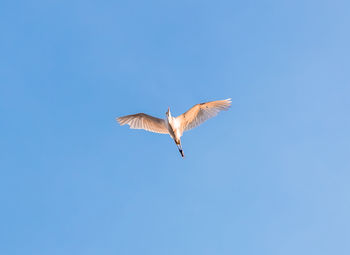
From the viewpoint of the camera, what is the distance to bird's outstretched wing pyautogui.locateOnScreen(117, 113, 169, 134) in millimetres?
37531

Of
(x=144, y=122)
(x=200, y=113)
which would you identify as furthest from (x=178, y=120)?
(x=144, y=122)

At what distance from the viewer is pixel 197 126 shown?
37.6 meters

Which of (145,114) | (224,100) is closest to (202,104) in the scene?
(224,100)

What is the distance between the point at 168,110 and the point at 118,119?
Result: 12.3ft

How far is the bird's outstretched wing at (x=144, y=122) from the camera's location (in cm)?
3753

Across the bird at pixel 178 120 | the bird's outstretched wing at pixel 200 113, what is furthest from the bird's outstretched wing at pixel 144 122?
the bird's outstretched wing at pixel 200 113

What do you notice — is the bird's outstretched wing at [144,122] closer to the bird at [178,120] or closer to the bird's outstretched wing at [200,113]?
the bird at [178,120]

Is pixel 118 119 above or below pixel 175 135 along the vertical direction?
above

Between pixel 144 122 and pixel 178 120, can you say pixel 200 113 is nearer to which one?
pixel 178 120

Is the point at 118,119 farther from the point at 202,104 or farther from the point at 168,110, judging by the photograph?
the point at 202,104

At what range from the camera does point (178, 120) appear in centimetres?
3697

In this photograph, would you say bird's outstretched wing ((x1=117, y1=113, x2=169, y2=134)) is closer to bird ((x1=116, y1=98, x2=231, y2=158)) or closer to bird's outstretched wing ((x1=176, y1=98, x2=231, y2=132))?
bird ((x1=116, y1=98, x2=231, y2=158))

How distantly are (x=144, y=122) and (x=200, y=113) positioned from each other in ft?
13.9

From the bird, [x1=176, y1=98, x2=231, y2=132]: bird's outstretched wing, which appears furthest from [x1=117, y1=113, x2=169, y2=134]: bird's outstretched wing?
[x1=176, y1=98, x2=231, y2=132]: bird's outstretched wing
